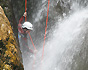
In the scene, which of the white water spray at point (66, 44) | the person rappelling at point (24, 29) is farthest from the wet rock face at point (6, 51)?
the white water spray at point (66, 44)

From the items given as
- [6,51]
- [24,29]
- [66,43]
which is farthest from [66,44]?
[6,51]

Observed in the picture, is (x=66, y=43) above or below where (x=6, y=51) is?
above

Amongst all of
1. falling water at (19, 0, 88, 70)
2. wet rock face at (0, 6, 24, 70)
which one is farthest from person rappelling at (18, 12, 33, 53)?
falling water at (19, 0, 88, 70)

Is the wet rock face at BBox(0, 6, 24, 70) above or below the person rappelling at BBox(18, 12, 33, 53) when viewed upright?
below

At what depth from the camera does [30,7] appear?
6293 mm

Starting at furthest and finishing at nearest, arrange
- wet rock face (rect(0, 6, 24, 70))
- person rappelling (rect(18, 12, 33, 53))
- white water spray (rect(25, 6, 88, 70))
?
white water spray (rect(25, 6, 88, 70)) → person rappelling (rect(18, 12, 33, 53)) → wet rock face (rect(0, 6, 24, 70))

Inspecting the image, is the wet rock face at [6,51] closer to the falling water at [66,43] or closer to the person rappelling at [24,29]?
the person rappelling at [24,29]

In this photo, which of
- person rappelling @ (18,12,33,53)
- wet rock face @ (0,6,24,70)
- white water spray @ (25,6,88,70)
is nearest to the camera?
wet rock face @ (0,6,24,70)

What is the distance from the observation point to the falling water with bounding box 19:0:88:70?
529cm

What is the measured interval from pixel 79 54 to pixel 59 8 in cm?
296

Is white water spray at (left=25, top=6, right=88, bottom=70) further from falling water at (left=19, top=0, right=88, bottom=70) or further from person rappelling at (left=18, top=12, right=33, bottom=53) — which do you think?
person rappelling at (left=18, top=12, right=33, bottom=53)

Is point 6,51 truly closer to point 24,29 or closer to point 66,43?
point 24,29

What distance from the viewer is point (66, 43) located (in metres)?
5.99

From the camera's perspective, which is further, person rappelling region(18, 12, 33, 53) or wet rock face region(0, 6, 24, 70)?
person rappelling region(18, 12, 33, 53)
